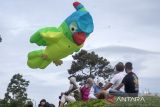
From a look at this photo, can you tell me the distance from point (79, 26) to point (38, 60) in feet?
4.35

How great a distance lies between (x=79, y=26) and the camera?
14.1 m

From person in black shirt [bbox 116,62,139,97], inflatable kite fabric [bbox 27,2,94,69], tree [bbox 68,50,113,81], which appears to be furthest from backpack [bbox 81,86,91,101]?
tree [bbox 68,50,113,81]

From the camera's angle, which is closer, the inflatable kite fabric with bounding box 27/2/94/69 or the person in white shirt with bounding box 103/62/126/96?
the person in white shirt with bounding box 103/62/126/96

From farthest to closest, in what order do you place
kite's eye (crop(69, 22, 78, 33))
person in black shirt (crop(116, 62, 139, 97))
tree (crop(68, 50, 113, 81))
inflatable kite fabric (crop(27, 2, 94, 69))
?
tree (crop(68, 50, 113, 81)), kite's eye (crop(69, 22, 78, 33)), inflatable kite fabric (crop(27, 2, 94, 69)), person in black shirt (crop(116, 62, 139, 97))

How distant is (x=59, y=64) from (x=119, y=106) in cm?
256

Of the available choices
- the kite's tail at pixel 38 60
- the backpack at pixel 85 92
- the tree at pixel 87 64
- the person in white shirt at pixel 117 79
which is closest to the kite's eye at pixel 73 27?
the kite's tail at pixel 38 60

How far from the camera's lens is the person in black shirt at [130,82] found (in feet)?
43.9

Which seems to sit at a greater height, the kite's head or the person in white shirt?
the kite's head

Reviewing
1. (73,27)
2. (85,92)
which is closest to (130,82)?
(73,27)

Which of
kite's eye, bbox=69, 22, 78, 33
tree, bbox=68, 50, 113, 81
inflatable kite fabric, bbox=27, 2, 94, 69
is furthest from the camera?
tree, bbox=68, 50, 113, 81

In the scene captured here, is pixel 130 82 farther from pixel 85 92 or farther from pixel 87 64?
pixel 87 64

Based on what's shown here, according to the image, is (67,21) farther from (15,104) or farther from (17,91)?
(17,91)

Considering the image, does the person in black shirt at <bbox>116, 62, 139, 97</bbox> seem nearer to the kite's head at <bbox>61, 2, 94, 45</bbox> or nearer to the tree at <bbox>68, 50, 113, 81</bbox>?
the kite's head at <bbox>61, 2, 94, 45</bbox>

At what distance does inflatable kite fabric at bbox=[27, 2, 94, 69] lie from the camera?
1409cm
